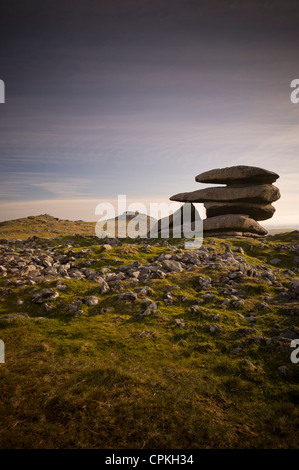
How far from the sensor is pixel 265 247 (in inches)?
880

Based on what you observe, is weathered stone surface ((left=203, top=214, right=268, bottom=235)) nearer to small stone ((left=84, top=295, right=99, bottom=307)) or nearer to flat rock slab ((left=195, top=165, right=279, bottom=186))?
flat rock slab ((left=195, top=165, right=279, bottom=186))

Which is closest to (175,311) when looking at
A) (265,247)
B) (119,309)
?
(119,309)

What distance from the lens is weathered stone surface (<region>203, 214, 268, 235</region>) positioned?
98.9ft

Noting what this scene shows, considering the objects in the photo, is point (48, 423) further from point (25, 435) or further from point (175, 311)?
point (175, 311)

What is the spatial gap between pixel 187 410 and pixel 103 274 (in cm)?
1029

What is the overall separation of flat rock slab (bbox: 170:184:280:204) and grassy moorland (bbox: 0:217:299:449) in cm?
2017

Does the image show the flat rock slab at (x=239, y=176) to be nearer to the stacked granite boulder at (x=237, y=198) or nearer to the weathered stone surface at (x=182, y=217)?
the stacked granite boulder at (x=237, y=198)

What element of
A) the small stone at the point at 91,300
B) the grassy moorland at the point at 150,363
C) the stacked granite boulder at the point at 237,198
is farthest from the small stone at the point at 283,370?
the stacked granite boulder at the point at 237,198

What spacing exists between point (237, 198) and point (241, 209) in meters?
2.24

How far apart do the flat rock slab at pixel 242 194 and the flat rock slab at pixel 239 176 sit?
103 centimetres

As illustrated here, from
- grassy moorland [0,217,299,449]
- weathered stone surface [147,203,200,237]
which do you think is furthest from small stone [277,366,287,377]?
weathered stone surface [147,203,200,237]

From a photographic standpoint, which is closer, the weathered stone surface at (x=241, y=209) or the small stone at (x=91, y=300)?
the small stone at (x=91, y=300)

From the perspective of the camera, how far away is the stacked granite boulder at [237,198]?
3071cm

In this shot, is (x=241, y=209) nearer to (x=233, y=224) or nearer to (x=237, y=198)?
(x=237, y=198)
